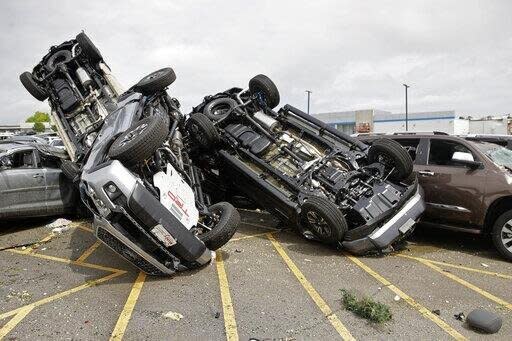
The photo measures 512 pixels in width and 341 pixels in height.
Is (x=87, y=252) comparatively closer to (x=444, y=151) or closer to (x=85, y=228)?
(x=85, y=228)

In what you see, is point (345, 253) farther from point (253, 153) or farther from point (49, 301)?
point (49, 301)

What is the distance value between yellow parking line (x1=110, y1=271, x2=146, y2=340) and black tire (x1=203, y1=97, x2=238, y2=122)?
3.49 meters

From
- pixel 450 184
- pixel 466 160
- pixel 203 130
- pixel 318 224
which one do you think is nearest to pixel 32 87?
pixel 203 130

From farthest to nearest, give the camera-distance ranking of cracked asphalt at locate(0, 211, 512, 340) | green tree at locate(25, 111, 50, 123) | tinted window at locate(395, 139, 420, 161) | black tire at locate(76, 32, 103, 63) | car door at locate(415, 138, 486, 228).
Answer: green tree at locate(25, 111, 50, 123) < black tire at locate(76, 32, 103, 63) < tinted window at locate(395, 139, 420, 161) < car door at locate(415, 138, 486, 228) < cracked asphalt at locate(0, 211, 512, 340)

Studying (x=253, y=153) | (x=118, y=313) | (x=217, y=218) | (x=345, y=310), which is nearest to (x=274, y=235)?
(x=253, y=153)

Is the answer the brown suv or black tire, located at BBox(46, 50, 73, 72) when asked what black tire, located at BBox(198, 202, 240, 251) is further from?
black tire, located at BBox(46, 50, 73, 72)

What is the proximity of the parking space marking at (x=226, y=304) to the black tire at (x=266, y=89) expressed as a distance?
3193 mm

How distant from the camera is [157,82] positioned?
21.2 feet

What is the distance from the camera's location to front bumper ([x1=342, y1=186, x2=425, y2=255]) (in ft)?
18.7

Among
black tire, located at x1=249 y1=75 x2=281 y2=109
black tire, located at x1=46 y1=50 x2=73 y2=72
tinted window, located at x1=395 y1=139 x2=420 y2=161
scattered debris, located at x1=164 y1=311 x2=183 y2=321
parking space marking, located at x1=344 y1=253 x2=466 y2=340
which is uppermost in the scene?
black tire, located at x1=46 y1=50 x2=73 y2=72

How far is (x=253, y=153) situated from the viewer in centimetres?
706

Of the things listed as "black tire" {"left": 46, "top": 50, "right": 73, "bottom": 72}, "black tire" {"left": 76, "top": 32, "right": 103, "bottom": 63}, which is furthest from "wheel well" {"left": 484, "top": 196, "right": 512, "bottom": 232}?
"black tire" {"left": 46, "top": 50, "right": 73, "bottom": 72}

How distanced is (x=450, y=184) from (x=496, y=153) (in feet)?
2.60

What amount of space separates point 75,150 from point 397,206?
5484 millimetres
